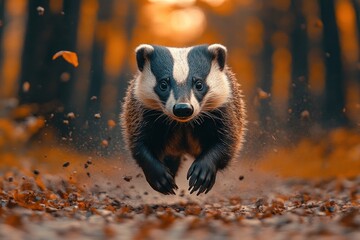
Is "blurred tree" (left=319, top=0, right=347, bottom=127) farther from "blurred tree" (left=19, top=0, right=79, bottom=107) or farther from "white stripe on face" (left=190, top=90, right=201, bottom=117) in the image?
"white stripe on face" (left=190, top=90, right=201, bottom=117)

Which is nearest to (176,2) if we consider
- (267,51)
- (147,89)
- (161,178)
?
(267,51)

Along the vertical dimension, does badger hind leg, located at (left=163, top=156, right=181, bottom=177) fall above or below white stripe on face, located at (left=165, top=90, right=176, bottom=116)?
above

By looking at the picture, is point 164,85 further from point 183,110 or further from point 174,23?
point 174,23

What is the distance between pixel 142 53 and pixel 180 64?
22.8 inches

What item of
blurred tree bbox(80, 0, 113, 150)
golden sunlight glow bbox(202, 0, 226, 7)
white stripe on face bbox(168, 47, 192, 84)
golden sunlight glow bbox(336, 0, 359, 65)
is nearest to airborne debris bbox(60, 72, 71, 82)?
blurred tree bbox(80, 0, 113, 150)

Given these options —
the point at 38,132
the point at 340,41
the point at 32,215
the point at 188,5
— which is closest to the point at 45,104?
the point at 38,132

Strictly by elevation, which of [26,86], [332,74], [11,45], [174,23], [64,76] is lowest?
[26,86]

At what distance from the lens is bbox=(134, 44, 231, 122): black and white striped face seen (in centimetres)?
561

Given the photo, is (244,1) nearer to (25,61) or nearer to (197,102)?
(25,61)

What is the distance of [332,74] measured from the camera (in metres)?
14.5

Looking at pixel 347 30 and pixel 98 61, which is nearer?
pixel 347 30

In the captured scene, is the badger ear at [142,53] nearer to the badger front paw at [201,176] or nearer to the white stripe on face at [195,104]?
the white stripe on face at [195,104]

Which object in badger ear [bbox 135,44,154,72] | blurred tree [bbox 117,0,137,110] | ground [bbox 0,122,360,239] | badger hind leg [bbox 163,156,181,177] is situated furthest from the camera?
blurred tree [bbox 117,0,137,110]

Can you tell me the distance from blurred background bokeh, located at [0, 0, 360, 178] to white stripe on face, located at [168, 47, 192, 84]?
2.37 meters
